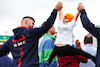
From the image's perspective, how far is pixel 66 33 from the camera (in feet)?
10.9

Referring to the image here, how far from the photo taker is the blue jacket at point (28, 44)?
276cm

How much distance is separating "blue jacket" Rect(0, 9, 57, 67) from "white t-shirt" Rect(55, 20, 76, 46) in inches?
24.2

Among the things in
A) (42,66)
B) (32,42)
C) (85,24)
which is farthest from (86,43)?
(32,42)

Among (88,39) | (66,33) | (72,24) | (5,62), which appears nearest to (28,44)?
(66,33)

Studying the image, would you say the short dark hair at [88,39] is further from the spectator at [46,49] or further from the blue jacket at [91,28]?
the blue jacket at [91,28]

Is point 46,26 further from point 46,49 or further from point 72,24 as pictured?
point 46,49

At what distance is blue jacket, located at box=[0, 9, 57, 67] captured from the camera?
2.76 metres

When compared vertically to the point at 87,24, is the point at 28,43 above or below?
below

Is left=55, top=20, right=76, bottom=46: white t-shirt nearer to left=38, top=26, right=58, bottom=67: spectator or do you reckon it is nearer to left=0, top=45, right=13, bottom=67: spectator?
left=38, top=26, right=58, bottom=67: spectator

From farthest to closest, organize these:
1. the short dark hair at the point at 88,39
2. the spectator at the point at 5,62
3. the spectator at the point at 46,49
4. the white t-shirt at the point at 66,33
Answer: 1. the short dark hair at the point at 88,39
2. the spectator at the point at 46,49
3. the spectator at the point at 5,62
4. the white t-shirt at the point at 66,33

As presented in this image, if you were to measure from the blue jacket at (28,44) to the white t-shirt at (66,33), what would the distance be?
0.61 meters

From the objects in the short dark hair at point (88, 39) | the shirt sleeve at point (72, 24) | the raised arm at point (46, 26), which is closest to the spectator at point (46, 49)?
the shirt sleeve at point (72, 24)

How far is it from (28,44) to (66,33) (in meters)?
0.95

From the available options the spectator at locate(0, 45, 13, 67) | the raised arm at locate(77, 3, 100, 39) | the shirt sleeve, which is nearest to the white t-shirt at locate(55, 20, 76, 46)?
the shirt sleeve
